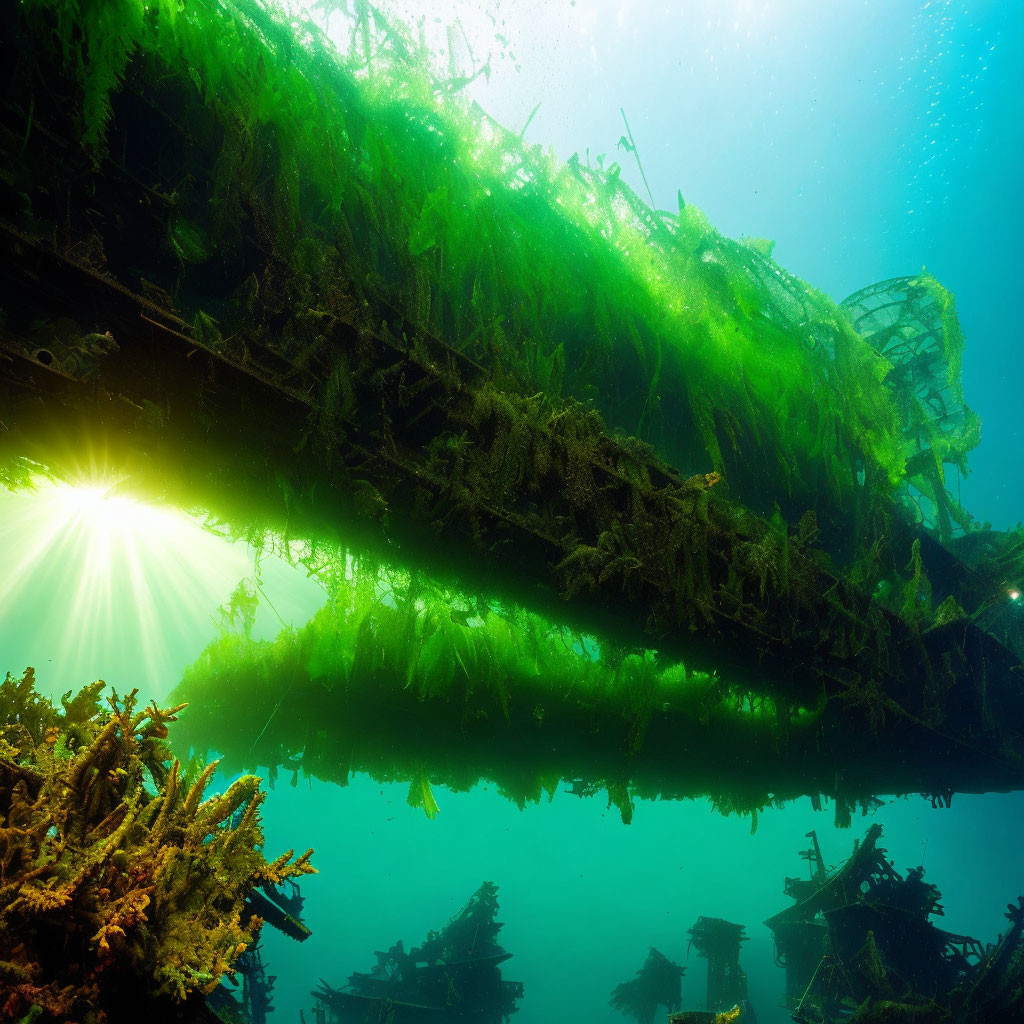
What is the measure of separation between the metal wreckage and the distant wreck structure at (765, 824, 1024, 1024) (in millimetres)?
3444

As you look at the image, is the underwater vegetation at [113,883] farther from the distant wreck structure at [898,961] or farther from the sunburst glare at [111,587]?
the distant wreck structure at [898,961]

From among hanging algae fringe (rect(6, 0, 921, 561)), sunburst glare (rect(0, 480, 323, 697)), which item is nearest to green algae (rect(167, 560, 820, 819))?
hanging algae fringe (rect(6, 0, 921, 561))

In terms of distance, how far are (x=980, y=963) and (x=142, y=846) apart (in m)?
12.4

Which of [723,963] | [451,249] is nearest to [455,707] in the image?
[451,249]

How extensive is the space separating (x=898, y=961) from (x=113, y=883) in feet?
43.2

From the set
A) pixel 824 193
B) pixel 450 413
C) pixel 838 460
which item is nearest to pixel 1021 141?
pixel 824 193

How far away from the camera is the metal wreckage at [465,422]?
2.29 m

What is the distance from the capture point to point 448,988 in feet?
38.8

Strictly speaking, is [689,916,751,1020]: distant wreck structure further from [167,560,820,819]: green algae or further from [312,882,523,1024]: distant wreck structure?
[167,560,820,819]: green algae

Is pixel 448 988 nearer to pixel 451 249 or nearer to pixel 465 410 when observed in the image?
pixel 465 410

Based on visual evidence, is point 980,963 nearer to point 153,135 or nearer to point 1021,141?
point 153,135

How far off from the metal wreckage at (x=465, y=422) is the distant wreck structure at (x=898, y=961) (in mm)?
3444

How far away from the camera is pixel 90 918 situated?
120cm

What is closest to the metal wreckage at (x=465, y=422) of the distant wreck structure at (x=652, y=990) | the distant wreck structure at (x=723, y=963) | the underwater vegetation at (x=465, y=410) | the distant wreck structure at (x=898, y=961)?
the underwater vegetation at (x=465, y=410)
